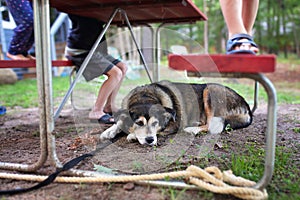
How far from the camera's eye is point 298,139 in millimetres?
2490

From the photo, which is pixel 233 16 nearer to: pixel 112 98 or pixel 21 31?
pixel 112 98

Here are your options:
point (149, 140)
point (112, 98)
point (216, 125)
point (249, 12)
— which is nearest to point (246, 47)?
point (249, 12)

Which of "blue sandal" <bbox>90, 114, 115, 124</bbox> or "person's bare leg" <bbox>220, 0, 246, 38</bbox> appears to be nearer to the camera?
"person's bare leg" <bbox>220, 0, 246, 38</bbox>

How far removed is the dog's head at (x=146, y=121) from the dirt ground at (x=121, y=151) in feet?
0.29

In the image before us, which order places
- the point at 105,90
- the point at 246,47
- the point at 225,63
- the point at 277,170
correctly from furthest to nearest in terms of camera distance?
the point at 105,90 → the point at 277,170 → the point at 246,47 → the point at 225,63

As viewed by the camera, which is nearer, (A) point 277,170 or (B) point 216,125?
(A) point 277,170

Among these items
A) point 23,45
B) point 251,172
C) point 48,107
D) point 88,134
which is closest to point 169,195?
point 251,172

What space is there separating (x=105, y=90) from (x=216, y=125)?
4.34 feet

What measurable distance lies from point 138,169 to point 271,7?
53.9 feet

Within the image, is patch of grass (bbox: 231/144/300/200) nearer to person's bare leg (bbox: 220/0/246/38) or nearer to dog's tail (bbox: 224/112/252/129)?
dog's tail (bbox: 224/112/252/129)

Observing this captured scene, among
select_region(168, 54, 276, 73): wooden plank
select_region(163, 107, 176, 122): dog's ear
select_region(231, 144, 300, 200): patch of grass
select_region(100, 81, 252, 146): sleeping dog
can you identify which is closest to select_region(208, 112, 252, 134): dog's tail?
select_region(100, 81, 252, 146): sleeping dog

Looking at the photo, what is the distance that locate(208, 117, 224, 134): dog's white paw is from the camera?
271cm

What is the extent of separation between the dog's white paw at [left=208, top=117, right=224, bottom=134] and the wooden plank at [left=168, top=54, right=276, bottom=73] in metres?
1.38

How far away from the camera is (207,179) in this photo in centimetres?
151
